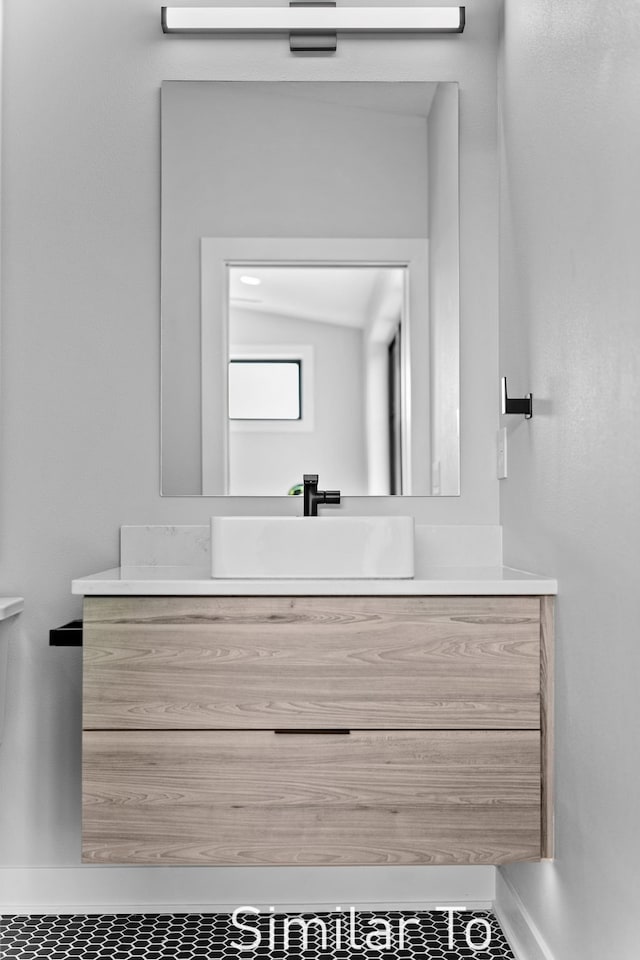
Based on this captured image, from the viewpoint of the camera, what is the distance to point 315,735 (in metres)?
1.63

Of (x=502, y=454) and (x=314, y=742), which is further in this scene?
(x=502, y=454)

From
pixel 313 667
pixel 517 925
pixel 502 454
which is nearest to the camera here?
pixel 313 667

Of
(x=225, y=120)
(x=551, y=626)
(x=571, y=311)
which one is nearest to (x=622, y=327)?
(x=571, y=311)

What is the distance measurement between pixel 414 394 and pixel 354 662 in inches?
31.1

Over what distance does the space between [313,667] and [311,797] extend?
0.24m

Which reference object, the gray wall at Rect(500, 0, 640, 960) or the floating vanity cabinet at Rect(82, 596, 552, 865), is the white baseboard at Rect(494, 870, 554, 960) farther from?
the floating vanity cabinet at Rect(82, 596, 552, 865)

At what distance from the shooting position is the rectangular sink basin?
5.59ft

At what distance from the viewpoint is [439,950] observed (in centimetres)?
190

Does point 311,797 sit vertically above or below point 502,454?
below

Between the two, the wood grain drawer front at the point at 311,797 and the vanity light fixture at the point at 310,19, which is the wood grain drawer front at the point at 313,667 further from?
the vanity light fixture at the point at 310,19

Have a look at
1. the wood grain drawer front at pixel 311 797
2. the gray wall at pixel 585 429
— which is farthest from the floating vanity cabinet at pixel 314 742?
the gray wall at pixel 585 429

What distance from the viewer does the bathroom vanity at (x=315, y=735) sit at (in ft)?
5.33

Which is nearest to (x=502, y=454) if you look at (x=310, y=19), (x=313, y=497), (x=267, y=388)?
(x=313, y=497)

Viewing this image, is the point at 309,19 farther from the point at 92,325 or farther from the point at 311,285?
the point at 92,325
